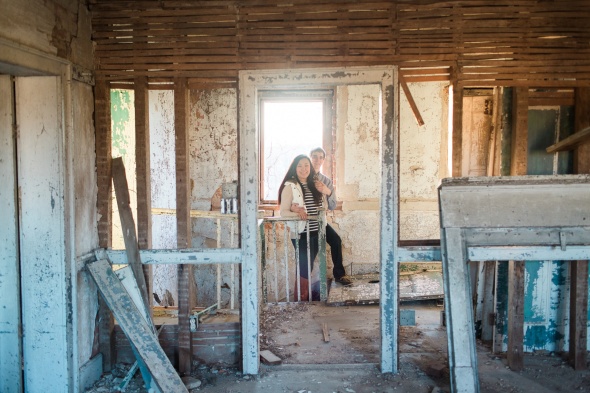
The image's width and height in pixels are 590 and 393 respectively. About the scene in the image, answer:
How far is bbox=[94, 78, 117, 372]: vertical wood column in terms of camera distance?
10.9ft

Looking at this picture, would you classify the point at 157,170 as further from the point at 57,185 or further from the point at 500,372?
the point at 500,372

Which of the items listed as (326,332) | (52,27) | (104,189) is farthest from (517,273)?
(52,27)

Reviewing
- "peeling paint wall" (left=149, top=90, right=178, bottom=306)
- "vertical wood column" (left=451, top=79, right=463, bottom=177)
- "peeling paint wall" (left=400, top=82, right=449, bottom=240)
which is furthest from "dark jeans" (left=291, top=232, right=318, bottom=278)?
"vertical wood column" (left=451, top=79, right=463, bottom=177)

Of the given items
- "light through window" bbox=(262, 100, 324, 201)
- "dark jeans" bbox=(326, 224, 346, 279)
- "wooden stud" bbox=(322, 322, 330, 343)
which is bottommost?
"wooden stud" bbox=(322, 322, 330, 343)

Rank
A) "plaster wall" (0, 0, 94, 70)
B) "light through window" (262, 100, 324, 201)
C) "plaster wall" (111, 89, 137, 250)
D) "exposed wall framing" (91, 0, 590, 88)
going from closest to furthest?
"plaster wall" (0, 0, 94, 70) → "exposed wall framing" (91, 0, 590, 88) → "plaster wall" (111, 89, 137, 250) → "light through window" (262, 100, 324, 201)

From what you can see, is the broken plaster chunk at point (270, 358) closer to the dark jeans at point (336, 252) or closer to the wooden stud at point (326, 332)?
the wooden stud at point (326, 332)

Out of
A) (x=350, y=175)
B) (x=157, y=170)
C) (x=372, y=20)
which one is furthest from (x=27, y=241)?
(x=350, y=175)

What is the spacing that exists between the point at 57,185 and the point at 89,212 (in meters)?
0.39

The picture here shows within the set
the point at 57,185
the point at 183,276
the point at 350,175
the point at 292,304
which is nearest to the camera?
the point at 57,185

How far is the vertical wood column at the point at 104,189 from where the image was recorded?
3330 mm

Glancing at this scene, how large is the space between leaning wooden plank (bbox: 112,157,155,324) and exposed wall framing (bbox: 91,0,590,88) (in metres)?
0.73

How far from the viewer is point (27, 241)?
9.76 ft

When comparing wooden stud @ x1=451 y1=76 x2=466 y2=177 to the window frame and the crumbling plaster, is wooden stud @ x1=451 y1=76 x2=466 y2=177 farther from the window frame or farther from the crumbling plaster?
the window frame

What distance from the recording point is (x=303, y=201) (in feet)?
17.6
